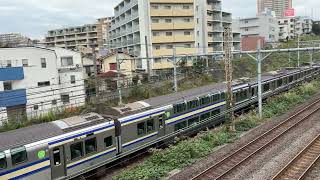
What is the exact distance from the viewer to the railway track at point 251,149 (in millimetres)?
15812

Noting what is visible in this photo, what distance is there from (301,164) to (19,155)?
12.8 metres

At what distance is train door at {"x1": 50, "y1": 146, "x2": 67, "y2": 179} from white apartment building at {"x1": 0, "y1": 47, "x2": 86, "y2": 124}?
15.5 meters

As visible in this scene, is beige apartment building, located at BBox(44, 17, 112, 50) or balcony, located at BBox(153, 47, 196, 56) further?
beige apartment building, located at BBox(44, 17, 112, 50)

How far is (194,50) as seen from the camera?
59.4 meters

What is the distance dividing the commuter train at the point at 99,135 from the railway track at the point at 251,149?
156 inches

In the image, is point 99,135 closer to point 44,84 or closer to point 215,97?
point 215,97

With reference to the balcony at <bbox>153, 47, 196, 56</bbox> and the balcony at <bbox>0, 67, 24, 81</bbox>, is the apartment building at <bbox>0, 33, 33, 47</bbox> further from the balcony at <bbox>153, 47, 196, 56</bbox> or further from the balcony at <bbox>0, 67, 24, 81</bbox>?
the balcony at <bbox>153, 47, 196, 56</bbox>

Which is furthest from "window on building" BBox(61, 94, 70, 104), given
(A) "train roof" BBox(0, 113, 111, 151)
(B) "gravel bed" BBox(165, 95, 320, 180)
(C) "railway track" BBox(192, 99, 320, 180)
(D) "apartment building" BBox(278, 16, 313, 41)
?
(D) "apartment building" BBox(278, 16, 313, 41)

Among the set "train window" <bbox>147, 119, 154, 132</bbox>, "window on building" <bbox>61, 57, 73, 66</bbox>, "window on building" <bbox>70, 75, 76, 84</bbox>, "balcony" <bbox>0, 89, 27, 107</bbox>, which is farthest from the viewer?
"window on building" <bbox>61, 57, 73, 66</bbox>

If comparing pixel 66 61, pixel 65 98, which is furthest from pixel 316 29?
pixel 65 98

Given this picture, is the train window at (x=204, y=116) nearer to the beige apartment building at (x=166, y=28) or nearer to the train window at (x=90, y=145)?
the train window at (x=90, y=145)

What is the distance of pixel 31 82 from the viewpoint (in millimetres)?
33000

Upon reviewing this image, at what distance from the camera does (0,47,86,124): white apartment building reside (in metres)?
31.0

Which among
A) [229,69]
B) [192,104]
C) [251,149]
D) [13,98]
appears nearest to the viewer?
[251,149]
